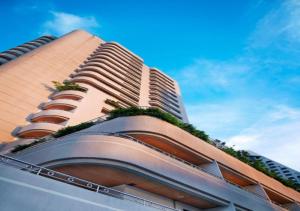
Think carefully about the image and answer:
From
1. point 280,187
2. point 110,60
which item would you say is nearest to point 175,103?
point 110,60

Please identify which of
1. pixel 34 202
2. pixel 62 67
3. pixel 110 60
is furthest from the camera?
pixel 110 60

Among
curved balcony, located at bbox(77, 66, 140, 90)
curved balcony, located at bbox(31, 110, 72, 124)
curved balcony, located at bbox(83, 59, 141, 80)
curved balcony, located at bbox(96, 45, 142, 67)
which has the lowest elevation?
curved balcony, located at bbox(31, 110, 72, 124)

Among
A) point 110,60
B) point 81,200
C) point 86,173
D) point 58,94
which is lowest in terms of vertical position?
point 81,200

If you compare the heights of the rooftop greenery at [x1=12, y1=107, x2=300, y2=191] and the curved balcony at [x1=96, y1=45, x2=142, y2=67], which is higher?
the curved balcony at [x1=96, y1=45, x2=142, y2=67]

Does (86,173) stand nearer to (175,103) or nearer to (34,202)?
(34,202)

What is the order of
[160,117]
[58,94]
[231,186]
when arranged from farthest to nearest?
1. [58,94]
2. [160,117]
3. [231,186]

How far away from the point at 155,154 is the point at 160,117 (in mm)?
3852

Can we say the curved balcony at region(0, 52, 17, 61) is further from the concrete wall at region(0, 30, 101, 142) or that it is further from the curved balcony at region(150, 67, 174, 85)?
the curved balcony at region(150, 67, 174, 85)

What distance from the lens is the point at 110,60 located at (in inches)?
1492

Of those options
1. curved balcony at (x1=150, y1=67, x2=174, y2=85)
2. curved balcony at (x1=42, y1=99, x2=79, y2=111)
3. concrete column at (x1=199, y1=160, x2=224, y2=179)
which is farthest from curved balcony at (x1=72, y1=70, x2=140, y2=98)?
concrete column at (x1=199, y1=160, x2=224, y2=179)

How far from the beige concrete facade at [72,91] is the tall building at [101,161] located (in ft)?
0.43

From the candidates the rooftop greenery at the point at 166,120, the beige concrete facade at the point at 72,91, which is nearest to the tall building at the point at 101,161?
the beige concrete facade at the point at 72,91

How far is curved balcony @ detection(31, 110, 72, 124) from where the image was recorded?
813 inches

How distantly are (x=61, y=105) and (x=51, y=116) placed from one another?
Answer: 2.13m
